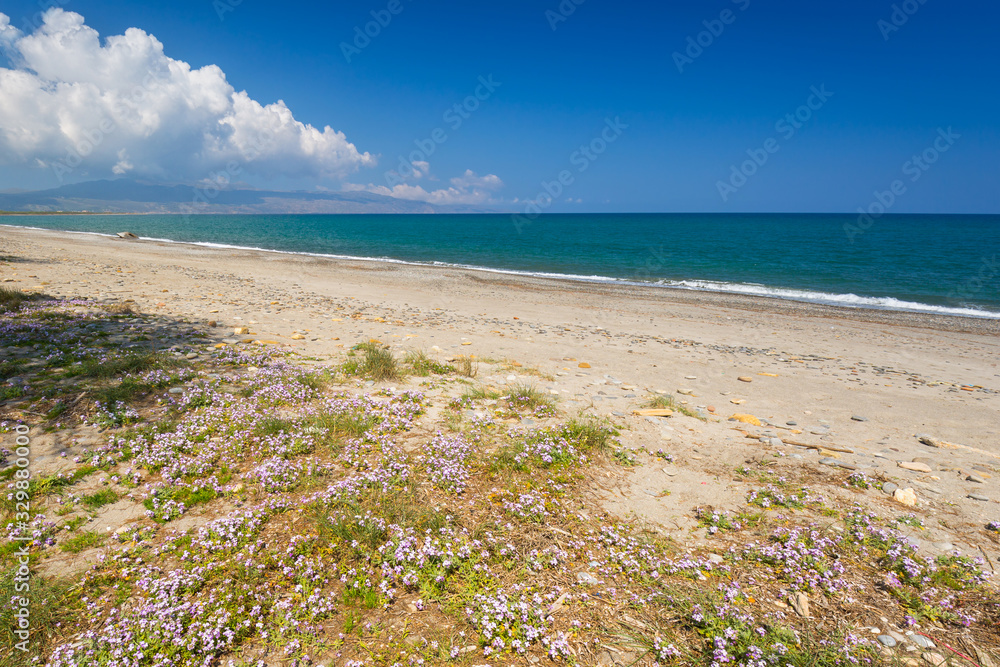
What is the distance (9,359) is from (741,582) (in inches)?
501

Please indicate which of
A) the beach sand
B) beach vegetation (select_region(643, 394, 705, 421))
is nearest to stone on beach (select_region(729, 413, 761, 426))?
the beach sand

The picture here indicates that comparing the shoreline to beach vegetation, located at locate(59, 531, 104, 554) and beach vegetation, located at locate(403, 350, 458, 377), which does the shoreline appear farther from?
beach vegetation, located at locate(59, 531, 104, 554)

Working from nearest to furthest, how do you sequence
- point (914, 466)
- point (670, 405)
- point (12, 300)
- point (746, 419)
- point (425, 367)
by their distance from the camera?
1. point (914, 466)
2. point (746, 419)
3. point (670, 405)
4. point (425, 367)
5. point (12, 300)

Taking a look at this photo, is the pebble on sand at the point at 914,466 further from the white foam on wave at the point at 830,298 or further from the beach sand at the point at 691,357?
the white foam on wave at the point at 830,298

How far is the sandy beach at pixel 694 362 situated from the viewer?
20.9 ft

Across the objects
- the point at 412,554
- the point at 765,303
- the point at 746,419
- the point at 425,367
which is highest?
the point at 765,303

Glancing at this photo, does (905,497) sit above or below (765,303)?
below

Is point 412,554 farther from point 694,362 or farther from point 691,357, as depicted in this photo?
point 691,357

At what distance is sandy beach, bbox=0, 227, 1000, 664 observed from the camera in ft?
20.9

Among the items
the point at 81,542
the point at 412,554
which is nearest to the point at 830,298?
the point at 412,554

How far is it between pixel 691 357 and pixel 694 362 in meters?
0.67

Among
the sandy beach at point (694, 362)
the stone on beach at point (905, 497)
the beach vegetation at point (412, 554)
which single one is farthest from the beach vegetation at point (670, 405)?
the stone on beach at point (905, 497)

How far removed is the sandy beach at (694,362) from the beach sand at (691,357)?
6 cm

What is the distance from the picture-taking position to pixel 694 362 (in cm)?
1434
